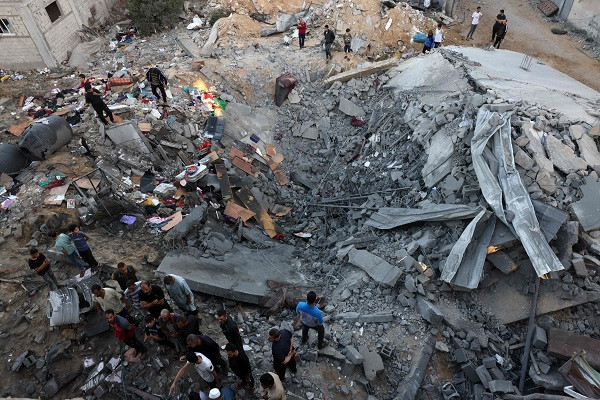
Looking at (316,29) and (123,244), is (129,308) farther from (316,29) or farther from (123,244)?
(316,29)

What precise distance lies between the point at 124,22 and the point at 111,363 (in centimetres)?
1562

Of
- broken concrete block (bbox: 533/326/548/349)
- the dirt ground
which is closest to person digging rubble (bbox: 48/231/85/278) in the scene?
broken concrete block (bbox: 533/326/548/349)

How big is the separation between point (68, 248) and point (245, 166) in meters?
4.69

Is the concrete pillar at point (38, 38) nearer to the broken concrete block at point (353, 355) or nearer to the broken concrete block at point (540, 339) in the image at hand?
the broken concrete block at point (353, 355)

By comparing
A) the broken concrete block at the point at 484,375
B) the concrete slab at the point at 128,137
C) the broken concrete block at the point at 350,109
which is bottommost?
the broken concrete block at the point at 484,375

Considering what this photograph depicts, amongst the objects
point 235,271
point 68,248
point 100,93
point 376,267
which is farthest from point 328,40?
point 68,248

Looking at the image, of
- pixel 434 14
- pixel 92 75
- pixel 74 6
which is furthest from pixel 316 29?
pixel 74 6

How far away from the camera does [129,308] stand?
618cm

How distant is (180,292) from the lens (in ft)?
18.6

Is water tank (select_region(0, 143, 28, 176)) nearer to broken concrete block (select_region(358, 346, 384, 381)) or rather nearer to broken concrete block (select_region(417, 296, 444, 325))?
broken concrete block (select_region(358, 346, 384, 381))

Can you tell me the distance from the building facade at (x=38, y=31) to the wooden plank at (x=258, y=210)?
990 cm

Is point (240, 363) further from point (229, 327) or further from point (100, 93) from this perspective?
A: point (100, 93)

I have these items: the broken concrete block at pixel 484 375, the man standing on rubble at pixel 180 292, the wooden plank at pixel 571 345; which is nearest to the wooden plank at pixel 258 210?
the man standing on rubble at pixel 180 292

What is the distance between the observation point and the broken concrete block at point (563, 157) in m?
7.10
